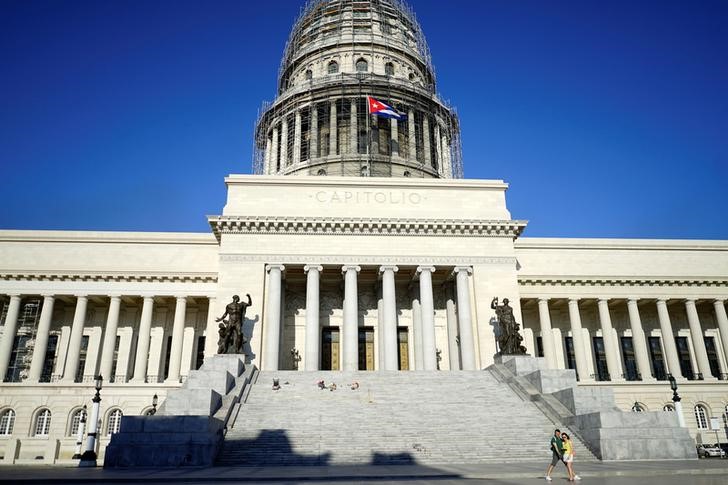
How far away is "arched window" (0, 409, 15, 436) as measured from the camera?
36344 mm

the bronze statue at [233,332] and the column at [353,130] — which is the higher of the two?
the column at [353,130]

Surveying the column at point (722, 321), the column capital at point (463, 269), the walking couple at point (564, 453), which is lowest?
the walking couple at point (564, 453)

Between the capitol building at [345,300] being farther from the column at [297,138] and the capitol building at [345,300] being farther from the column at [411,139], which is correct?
the column at [297,138]

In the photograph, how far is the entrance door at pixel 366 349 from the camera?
39000 millimetres

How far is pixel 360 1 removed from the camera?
64.4 meters

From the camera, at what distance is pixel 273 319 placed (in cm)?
3456

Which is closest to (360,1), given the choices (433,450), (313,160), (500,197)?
(313,160)

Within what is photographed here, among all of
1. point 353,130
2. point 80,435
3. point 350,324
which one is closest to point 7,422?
point 80,435

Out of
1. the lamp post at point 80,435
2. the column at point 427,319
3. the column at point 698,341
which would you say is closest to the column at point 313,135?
the column at point 427,319

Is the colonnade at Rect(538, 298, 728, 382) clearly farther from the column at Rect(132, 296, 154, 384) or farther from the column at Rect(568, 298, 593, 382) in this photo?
the column at Rect(132, 296, 154, 384)

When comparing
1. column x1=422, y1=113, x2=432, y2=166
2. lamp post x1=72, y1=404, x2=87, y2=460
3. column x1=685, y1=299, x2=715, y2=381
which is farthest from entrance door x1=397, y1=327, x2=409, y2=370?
column x1=422, y1=113, x2=432, y2=166

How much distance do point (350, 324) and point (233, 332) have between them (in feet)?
25.5

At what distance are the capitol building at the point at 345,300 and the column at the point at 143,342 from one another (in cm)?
13

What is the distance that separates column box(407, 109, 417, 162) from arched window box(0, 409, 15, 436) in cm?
3869
